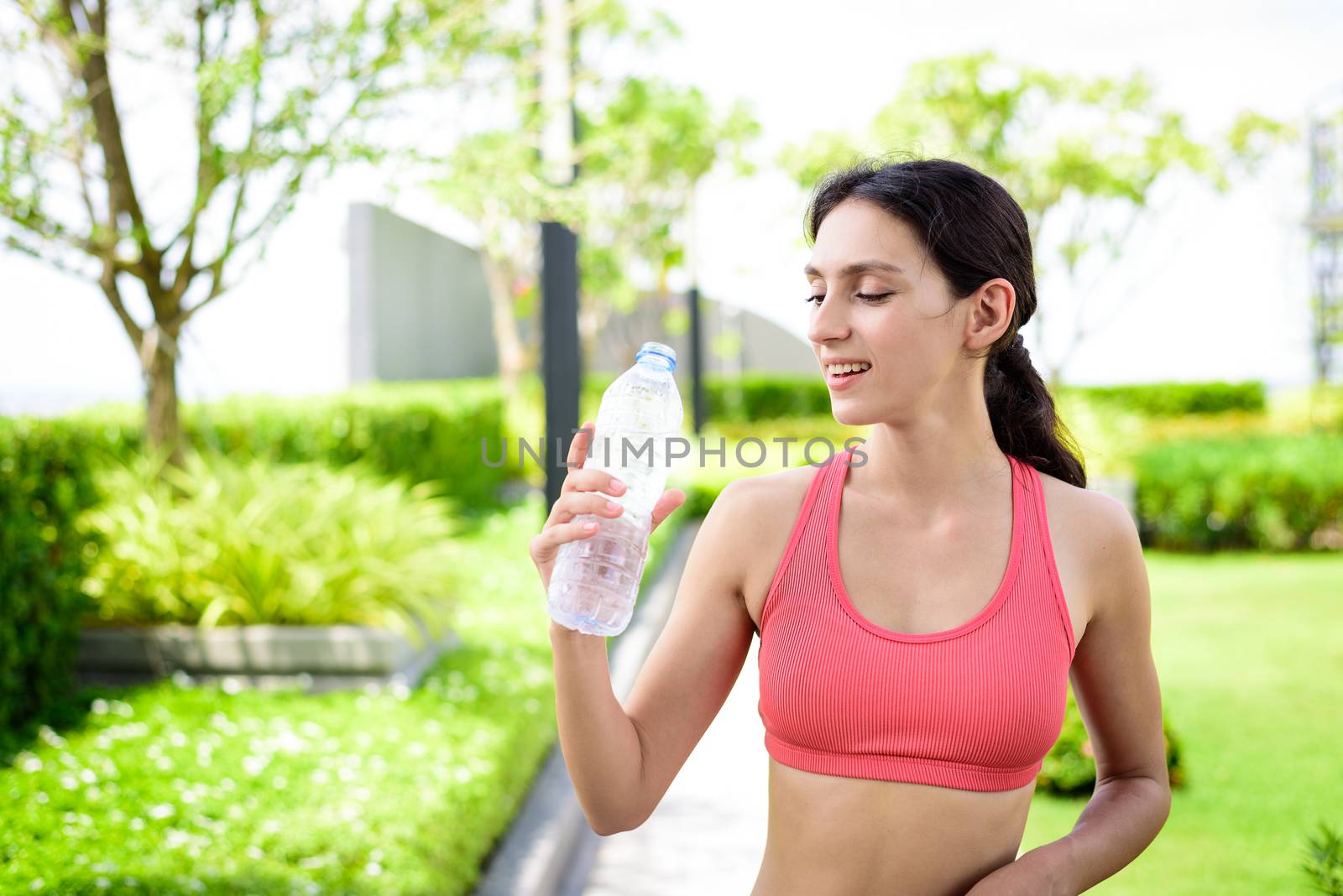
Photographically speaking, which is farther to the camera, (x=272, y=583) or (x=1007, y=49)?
(x=1007, y=49)

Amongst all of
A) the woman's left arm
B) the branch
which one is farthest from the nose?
the branch

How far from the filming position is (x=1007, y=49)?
20547 mm

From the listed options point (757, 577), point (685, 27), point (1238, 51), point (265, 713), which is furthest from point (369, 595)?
point (1238, 51)

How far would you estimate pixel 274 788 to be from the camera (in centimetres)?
409

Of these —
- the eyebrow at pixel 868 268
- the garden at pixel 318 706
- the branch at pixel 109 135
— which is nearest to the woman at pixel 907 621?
the eyebrow at pixel 868 268

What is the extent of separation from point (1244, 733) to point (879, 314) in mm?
5406

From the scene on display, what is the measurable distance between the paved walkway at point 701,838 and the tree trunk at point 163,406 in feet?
11.2

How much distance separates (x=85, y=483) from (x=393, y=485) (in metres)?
2.31

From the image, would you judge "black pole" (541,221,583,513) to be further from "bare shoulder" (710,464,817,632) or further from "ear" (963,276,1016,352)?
"ear" (963,276,1016,352)

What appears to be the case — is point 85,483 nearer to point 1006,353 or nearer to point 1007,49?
point 1006,353

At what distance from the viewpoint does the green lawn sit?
14.4 ft

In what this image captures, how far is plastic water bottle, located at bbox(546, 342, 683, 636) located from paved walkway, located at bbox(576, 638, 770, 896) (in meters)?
2.26

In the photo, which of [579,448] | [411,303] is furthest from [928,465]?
[411,303]

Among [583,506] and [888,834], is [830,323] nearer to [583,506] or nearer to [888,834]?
[583,506]
